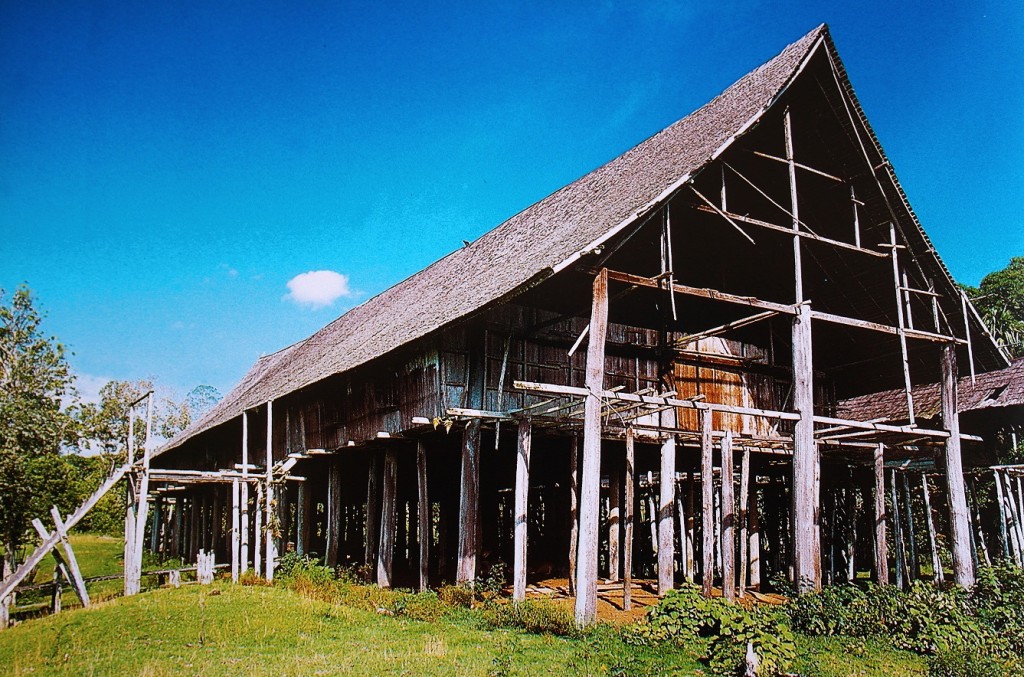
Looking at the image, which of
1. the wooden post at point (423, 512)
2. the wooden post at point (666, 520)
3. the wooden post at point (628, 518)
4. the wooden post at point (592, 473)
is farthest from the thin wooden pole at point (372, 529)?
the wooden post at point (592, 473)

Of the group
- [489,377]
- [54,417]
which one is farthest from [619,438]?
[54,417]

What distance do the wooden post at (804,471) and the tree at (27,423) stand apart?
1703 cm

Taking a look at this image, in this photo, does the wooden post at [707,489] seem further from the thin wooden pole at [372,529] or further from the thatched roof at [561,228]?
the thin wooden pole at [372,529]

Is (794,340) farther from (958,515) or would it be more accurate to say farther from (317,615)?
(317,615)

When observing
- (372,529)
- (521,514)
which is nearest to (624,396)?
(521,514)

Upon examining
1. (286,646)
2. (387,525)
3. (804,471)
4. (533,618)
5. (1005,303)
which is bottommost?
(286,646)

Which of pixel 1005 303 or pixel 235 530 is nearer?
pixel 235 530

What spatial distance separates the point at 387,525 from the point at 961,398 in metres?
16.4

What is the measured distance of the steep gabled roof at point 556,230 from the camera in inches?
513

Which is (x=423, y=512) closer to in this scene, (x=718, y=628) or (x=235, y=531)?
(x=235, y=531)

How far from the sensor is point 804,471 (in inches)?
547

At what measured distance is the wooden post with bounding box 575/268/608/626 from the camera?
1174 cm

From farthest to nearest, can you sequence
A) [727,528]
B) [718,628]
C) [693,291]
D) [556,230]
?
[556,230] < [727,528] < [693,291] < [718,628]

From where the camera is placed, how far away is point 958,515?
16.2 m
